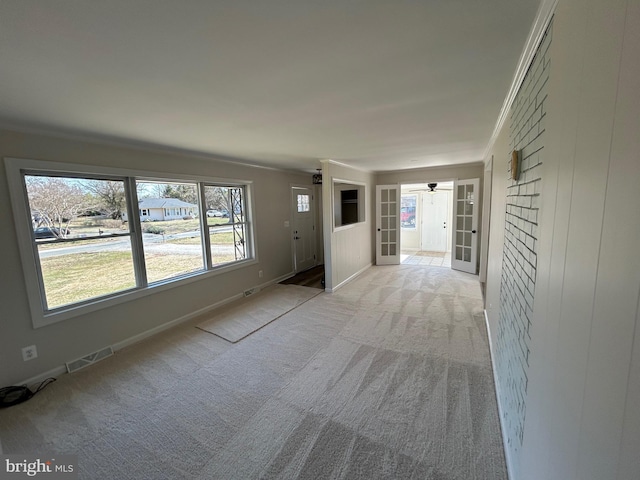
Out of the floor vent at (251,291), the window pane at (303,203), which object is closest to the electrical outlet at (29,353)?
the floor vent at (251,291)

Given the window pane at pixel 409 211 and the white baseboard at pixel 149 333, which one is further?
the window pane at pixel 409 211

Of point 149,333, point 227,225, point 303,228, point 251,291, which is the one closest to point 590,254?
point 149,333

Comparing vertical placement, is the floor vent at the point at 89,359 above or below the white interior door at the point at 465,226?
below

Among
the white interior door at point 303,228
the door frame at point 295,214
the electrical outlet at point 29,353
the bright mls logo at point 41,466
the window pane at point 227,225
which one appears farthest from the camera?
the white interior door at point 303,228

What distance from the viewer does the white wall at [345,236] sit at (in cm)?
457

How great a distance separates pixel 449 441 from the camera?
1773 millimetres

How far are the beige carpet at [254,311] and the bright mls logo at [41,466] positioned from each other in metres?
1.57

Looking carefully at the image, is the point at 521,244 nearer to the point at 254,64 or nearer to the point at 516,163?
the point at 516,163

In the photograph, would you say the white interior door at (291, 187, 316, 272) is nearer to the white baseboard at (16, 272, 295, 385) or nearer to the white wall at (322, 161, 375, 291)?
the white baseboard at (16, 272, 295, 385)

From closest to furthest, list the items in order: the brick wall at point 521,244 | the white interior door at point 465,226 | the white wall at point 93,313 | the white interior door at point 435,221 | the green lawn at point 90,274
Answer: the brick wall at point 521,244, the white wall at point 93,313, the green lawn at point 90,274, the white interior door at point 465,226, the white interior door at point 435,221

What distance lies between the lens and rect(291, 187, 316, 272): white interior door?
6126 mm

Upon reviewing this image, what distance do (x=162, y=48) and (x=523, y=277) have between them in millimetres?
2290

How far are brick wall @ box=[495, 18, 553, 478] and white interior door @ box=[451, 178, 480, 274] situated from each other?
12.8ft

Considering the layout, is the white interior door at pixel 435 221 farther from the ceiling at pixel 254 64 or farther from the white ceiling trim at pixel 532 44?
the white ceiling trim at pixel 532 44
